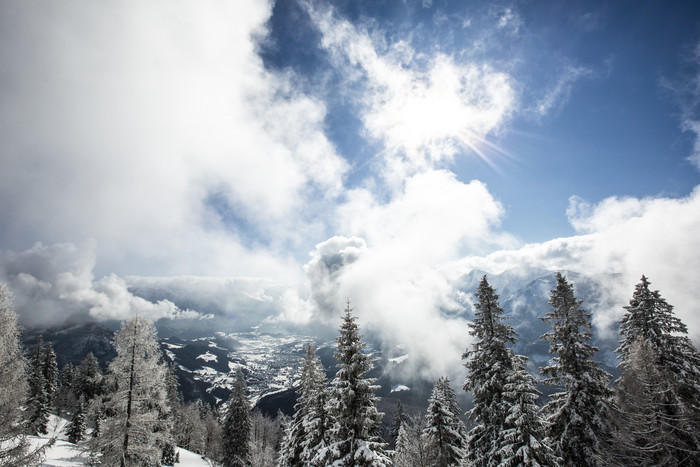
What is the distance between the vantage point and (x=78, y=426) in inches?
1940

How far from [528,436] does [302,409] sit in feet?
56.9

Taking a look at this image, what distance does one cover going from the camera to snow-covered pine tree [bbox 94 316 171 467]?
765 inches

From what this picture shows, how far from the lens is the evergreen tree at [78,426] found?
48391 mm

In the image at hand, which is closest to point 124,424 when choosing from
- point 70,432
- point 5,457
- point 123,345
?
point 123,345

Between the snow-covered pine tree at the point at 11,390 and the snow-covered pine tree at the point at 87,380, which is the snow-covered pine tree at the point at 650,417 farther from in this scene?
the snow-covered pine tree at the point at 87,380

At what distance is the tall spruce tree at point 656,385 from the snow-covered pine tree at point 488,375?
227 inches

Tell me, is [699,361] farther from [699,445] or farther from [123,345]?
[123,345]

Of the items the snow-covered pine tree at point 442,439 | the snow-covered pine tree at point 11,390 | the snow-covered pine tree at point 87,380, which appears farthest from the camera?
the snow-covered pine tree at point 87,380

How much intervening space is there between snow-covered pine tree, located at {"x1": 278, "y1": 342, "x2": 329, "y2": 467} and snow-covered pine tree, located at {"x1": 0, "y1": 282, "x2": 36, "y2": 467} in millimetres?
14980

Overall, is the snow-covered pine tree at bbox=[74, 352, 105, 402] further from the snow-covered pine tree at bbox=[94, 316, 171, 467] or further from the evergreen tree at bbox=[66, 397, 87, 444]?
the snow-covered pine tree at bbox=[94, 316, 171, 467]

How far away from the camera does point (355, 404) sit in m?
17.9

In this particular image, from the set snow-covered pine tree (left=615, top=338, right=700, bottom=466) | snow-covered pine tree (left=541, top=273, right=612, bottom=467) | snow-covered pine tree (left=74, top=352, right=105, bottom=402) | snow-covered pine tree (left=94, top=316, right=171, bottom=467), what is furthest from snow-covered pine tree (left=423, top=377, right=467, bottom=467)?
snow-covered pine tree (left=74, top=352, right=105, bottom=402)

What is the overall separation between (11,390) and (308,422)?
54.1 ft

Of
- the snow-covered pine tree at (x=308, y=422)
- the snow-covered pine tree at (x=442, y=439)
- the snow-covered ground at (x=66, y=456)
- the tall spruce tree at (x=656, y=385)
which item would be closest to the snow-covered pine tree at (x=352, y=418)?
the snow-covered pine tree at (x=308, y=422)
